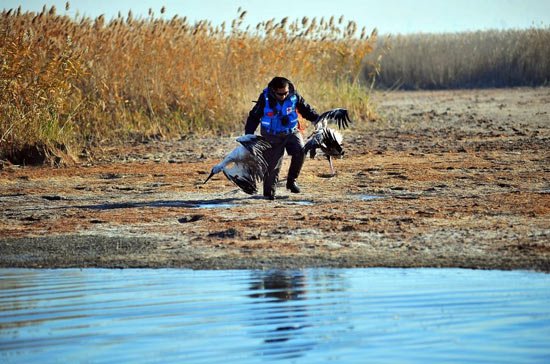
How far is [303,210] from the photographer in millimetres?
12133

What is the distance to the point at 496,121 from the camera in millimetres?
22859

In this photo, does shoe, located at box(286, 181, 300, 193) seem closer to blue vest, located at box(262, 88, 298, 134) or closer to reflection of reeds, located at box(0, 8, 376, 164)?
blue vest, located at box(262, 88, 298, 134)

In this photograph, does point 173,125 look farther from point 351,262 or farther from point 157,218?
point 351,262

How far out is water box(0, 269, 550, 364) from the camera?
6457mm

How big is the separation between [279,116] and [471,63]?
24.8 m

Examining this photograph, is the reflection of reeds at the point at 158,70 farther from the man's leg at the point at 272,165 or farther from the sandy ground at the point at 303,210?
the man's leg at the point at 272,165

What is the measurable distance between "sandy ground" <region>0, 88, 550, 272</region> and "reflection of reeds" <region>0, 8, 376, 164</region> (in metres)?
1.11

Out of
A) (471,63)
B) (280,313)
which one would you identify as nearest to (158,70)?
(280,313)

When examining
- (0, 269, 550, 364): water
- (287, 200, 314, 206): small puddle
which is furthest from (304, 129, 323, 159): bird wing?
(0, 269, 550, 364): water

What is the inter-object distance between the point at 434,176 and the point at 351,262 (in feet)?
18.1

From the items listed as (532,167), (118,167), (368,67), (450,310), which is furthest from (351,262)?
(368,67)

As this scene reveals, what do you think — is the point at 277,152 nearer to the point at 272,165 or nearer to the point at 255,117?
the point at 272,165

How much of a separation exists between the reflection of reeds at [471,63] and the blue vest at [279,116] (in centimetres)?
2211

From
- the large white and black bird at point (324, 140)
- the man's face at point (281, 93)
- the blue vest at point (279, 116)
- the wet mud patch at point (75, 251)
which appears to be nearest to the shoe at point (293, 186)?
the large white and black bird at point (324, 140)
